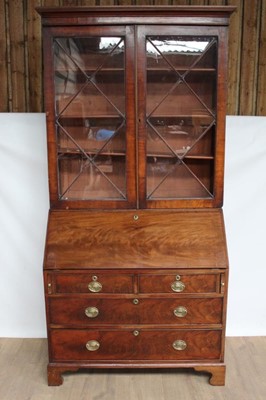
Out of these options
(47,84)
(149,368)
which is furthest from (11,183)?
(149,368)

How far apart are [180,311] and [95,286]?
433mm

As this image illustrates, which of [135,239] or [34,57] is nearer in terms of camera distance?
[135,239]

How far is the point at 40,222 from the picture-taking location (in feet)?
8.81

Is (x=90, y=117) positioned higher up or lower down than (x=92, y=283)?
higher up

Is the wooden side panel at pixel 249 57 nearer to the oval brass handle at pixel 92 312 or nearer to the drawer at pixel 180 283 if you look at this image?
the drawer at pixel 180 283

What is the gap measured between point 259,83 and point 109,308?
5.05 feet

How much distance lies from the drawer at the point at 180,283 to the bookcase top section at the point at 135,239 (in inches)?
2.1

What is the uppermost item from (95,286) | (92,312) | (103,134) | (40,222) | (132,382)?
(103,134)

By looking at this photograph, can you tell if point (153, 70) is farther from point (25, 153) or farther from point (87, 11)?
point (25, 153)

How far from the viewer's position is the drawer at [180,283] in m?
2.16

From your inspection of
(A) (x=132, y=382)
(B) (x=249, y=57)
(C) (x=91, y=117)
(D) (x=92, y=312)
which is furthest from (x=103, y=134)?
(A) (x=132, y=382)

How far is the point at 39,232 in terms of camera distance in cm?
269

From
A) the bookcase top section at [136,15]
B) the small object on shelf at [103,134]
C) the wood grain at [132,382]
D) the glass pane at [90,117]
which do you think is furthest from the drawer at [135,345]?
the bookcase top section at [136,15]

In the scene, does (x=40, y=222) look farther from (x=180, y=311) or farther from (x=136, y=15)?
(x=136, y=15)
